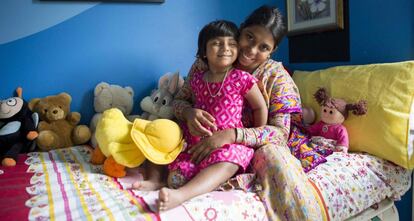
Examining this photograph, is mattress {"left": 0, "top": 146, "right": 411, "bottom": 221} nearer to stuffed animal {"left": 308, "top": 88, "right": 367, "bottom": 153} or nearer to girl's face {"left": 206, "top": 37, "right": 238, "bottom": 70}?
stuffed animal {"left": 308, "top": 88, "right": 367, "bottom": 153}

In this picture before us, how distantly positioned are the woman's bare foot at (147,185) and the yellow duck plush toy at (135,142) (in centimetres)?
7

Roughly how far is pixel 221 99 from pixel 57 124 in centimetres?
89

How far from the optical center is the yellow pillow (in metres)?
1.30

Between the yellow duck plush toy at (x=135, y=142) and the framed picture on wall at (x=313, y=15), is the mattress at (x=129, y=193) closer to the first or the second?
the yellow duck plush toy at (x=135, y=142)

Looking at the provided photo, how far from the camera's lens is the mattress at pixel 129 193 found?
3.09 ft

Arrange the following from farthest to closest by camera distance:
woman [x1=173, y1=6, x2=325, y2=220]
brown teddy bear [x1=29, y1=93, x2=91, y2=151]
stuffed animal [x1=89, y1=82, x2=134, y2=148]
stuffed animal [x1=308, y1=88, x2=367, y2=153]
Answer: stuffed animal [x1=89, y1=82, x2=134, y2=148] → brown teddy bear [x1=29, y1=93, x2=91, y2=151] → stuffed animal [x1=308, y1=88, x2=367, y2=153] → woman [x1=173, y1=6, x2=325, y2=220]

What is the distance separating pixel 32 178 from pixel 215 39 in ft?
2.81

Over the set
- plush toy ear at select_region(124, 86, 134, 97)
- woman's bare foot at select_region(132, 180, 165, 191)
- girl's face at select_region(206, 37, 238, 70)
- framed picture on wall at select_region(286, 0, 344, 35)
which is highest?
framed picture on wall at select_region(286, 0, 344, 35)

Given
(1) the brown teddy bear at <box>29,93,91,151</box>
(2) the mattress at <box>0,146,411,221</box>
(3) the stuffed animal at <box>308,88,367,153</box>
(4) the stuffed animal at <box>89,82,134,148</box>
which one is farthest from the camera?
(4) the stuffed animal at <box>89,82,134,148</box>

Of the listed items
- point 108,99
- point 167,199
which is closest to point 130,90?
point 108,99

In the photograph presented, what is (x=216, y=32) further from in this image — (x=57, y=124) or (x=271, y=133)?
(x=57, y=124)

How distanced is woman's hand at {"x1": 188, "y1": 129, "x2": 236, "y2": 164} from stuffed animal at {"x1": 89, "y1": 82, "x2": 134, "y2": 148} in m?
0.68

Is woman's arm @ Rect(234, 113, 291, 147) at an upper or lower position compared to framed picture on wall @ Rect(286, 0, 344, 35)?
lower

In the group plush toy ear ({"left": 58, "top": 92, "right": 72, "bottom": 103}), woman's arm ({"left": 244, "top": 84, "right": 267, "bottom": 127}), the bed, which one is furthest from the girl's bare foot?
plush toy ear ({"left": 58, "top": 92, "right": 72, "bottom": 103})
